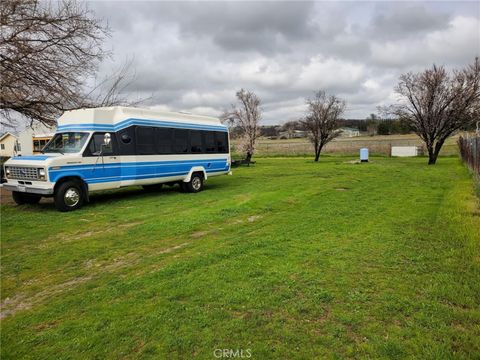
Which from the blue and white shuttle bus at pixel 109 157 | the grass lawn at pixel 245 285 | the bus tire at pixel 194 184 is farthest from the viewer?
the bus tire at pixel 194 184

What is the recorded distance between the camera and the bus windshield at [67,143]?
415 inches

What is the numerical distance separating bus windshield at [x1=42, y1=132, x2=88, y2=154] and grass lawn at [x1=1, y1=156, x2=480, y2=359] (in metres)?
2.58

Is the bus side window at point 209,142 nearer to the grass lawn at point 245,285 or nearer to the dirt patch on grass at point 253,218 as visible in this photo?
the grass lawn at point 245,285

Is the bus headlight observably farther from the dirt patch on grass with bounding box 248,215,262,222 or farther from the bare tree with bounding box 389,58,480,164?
the bare tree with bounding box 389,58,480,164

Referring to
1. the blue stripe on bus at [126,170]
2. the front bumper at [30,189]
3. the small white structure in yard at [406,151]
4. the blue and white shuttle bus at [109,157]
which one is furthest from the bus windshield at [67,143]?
the small white structure in yard at [406,151]

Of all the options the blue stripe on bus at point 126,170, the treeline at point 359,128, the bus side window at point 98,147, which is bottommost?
the blue stripe on bus at point 126,170

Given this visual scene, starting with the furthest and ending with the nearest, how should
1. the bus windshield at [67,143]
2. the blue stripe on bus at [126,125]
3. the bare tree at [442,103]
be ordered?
the bare tree at [442,103] → the blue stripe on bus at [126,125] → the bus windshield at [67,143]

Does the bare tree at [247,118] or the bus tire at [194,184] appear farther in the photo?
the bare tree at [247,118]

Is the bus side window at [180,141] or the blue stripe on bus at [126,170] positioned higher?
the bus side window at [180,141]

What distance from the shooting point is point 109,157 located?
11.1m

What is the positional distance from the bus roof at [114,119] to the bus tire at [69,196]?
6.09ft

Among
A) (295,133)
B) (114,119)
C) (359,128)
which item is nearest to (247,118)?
(295,133)

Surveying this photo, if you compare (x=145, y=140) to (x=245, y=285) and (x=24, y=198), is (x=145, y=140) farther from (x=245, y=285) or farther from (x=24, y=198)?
(x=245, y=285)

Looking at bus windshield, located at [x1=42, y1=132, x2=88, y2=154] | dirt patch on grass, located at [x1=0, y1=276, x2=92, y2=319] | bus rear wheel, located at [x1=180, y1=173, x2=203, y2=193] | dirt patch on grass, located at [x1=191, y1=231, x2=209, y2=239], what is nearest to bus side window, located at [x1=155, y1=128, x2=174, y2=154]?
bus rear wheel, located at [x1=180, y1=173, x2=203, y2=193]
